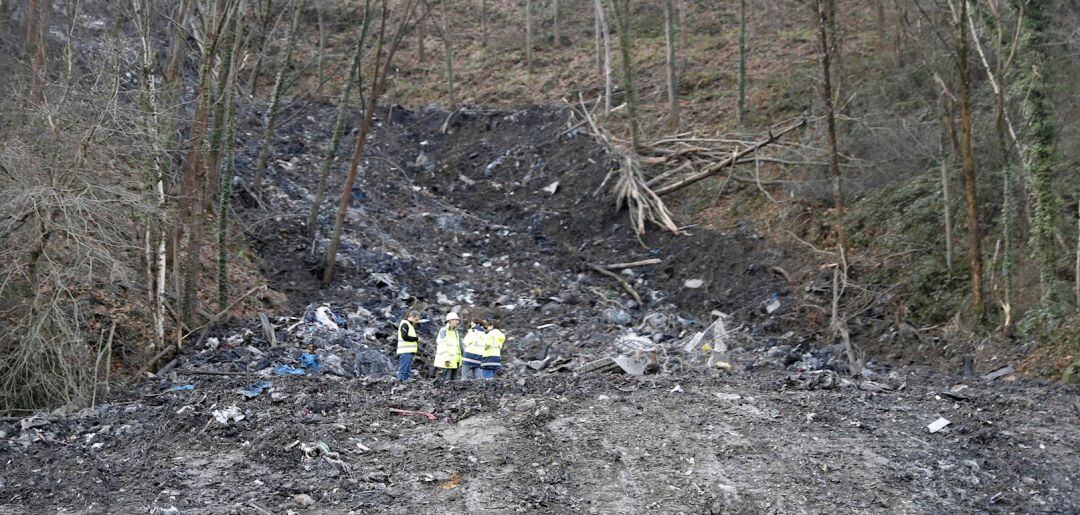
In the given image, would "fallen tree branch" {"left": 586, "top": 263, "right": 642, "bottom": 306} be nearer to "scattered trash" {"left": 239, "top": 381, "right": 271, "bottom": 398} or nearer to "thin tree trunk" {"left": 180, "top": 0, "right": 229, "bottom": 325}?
"thin tree trunk" {"left": 180, "top": 0, "right": 229, "bottom": 325}

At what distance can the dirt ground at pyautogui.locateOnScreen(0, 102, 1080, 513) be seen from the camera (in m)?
6.36

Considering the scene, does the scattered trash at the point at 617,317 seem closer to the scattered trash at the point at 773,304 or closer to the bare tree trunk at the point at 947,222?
the scattered trash at the point at 773,304

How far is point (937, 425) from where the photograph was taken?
25.7ft

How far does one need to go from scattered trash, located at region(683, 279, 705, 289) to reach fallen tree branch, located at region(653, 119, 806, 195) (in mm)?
3633

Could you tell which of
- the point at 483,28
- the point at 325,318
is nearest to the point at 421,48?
the point at 483,28

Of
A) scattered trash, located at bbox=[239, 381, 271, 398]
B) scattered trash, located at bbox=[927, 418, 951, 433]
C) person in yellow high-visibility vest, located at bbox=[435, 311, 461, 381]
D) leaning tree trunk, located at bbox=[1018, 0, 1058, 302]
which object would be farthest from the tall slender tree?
scattered trash, located at bbox=[239, 381, 271, 398]

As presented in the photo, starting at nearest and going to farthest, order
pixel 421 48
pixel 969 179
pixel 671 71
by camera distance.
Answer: pixel 969 179 < pixel 671 71 < pixel 421 48

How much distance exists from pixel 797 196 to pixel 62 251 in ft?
40.1

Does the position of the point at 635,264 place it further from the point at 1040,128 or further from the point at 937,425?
the point at 937,425

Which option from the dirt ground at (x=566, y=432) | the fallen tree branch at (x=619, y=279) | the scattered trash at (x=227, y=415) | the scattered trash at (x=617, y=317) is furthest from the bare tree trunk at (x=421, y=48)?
the scattered trash at (x=227, y=415)

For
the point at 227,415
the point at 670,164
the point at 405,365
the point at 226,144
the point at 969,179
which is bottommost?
the point at 405,365

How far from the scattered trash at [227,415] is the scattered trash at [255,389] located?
63 centimetres

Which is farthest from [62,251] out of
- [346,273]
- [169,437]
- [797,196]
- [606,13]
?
[606,13]

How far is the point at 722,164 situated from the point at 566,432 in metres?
11.9
